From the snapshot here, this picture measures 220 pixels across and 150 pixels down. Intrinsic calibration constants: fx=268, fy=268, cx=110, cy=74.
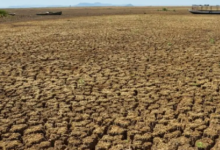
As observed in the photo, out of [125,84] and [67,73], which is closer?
[125,84]

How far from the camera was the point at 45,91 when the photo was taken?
5.20m

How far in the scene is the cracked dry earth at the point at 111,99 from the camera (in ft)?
11.7

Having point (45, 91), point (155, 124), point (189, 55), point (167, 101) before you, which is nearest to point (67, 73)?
point (45, 91)

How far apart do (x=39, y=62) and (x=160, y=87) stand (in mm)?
3622

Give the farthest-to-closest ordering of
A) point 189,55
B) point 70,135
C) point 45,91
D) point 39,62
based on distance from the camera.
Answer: point 189,55 < point 39,62 < point 45,91 < point 70,135

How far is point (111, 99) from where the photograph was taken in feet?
15.8

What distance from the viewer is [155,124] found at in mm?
3906

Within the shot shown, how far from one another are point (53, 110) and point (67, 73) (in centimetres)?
209

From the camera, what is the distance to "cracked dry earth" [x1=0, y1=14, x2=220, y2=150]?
356cm

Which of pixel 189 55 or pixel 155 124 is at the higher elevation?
pixel 189 55

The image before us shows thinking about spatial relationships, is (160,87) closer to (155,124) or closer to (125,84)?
(125,84)

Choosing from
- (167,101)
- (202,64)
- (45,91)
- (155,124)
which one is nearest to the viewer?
(155,124)

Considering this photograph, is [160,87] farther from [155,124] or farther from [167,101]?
[155,124]

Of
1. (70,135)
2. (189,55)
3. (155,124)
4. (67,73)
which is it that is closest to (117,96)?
(155,124)
